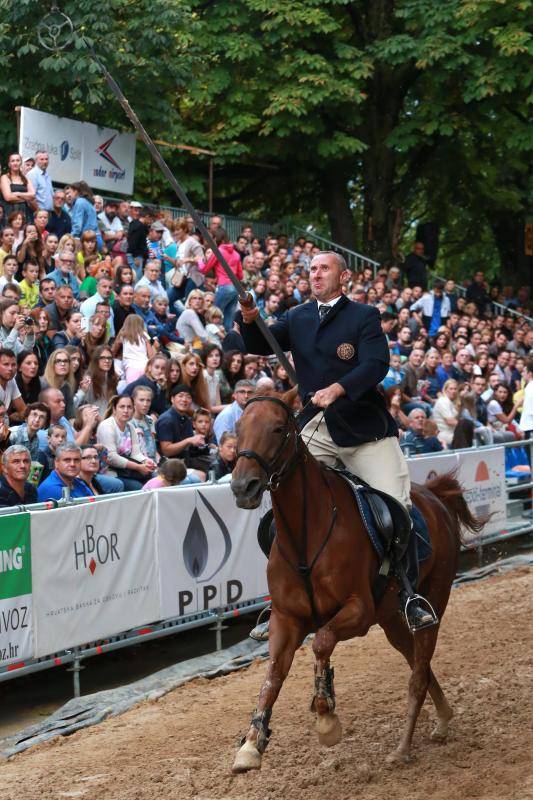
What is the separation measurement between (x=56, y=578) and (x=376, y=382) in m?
3.56

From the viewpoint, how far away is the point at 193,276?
19188 mm

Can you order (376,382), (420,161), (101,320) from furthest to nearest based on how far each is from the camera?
1. (420,161)
2. (101,320)
3. (376,382)

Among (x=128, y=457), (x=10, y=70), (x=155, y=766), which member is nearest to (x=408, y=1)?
(x=10, y=70)

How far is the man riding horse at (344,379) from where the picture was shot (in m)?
7.52

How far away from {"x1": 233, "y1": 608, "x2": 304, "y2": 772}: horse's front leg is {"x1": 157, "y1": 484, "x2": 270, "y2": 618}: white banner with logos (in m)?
3.91

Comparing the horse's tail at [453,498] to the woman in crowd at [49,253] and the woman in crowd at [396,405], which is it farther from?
the woman in crowd at [49,253]

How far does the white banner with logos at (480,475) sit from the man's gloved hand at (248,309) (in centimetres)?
786

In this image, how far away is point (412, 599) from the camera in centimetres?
799

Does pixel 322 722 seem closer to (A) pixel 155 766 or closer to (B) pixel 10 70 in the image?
(A) pixel 155 766

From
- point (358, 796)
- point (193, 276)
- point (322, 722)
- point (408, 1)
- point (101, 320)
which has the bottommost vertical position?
point (358, 796)

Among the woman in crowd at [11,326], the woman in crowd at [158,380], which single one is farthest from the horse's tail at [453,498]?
the woman in crowd at [11,326]

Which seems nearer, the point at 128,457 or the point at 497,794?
the point at 497,794

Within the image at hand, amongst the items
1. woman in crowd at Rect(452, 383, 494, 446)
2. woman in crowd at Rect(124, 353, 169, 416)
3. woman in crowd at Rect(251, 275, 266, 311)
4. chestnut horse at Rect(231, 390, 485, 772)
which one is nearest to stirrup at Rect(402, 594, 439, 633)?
chestnut horse at Rect(231, 390, 485, 772)

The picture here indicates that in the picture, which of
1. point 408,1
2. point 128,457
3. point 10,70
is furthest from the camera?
point 408,1
